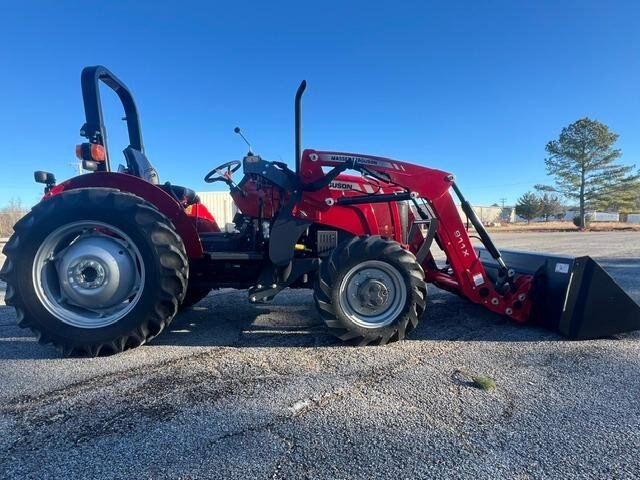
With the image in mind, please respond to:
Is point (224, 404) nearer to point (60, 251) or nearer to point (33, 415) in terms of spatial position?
point (33, 415)

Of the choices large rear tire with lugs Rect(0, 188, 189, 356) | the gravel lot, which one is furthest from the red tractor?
the gravel lot

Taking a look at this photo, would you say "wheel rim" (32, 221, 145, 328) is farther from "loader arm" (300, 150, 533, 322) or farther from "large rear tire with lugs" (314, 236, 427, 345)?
"loader arm" (300, 150, 533, 322)

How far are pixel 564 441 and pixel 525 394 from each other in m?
0.51

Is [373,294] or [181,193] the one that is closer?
[373,294]

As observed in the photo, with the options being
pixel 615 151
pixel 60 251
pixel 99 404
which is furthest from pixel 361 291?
pixel 615 151

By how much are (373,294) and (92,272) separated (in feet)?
7.81

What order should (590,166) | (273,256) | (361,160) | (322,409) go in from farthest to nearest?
(590,166)
(361,160)
(273,256)
(322,409)

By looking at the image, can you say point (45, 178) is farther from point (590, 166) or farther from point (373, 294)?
point (590, 166)

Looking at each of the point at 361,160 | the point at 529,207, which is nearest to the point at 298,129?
the point at 361,160

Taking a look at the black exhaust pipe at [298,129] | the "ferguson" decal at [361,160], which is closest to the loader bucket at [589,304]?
the "ferguson" decal at [361,160]

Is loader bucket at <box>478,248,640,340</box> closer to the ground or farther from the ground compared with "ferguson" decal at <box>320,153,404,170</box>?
closer to the ground

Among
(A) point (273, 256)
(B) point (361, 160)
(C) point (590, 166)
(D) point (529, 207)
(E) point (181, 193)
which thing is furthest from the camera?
(D) point (529, 207)

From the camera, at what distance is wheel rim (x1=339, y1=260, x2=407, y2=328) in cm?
334

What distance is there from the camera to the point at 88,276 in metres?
3.13
